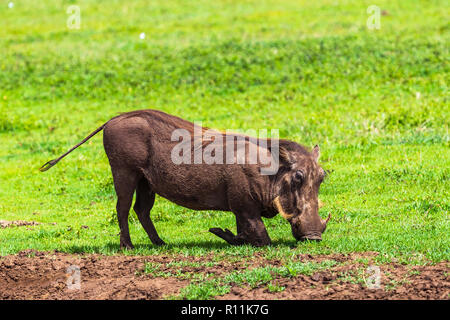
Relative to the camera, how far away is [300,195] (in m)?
8.49

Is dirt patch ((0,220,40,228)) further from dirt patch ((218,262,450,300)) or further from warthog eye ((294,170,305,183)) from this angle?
dirt patch ((218,262,450,300))

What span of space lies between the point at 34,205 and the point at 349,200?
5.58 m

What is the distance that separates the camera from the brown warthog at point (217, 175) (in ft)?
28.0

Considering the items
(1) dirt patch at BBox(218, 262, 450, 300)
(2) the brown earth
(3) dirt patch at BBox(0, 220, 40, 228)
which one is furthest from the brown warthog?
(3) dirt patch at BBox(0, 220, 40, 228)

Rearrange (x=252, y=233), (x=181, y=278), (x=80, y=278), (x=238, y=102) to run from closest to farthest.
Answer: (x=181, y=278) → (x=80, y=278) → (x=252, y=233) → (x=238, y=102)

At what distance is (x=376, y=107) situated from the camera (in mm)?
18422

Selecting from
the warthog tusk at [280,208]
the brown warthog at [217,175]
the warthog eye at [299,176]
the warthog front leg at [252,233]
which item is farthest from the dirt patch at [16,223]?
the warthog eye at [299,176]

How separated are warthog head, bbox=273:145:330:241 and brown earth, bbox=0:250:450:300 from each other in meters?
0.58

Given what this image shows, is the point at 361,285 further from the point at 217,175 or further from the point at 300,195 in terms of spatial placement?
the point at 217,175

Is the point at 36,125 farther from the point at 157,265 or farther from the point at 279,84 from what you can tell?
the point at 157,265

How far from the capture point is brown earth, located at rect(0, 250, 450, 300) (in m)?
6.77

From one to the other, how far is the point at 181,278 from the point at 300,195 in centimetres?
187

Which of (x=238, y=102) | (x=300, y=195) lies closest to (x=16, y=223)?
(x=300, y=195)
